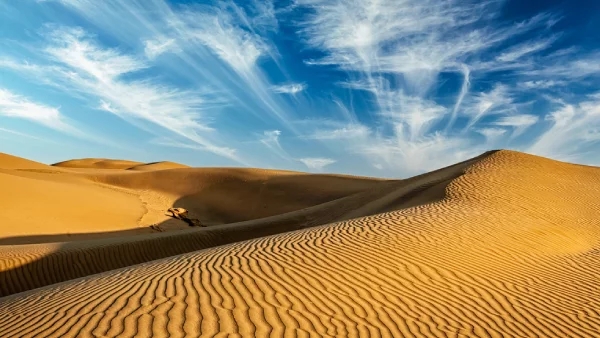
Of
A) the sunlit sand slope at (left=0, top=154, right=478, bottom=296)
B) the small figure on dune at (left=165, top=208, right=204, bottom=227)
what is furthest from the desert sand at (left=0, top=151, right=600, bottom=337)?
the small figure on dune at (left=165, top=208, right=204, bottom=227)

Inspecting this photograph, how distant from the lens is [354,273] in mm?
6902

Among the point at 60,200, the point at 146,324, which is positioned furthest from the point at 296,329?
the point at 60,200

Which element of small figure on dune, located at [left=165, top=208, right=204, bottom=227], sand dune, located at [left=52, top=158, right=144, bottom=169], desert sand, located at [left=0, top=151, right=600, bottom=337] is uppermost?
sand dune, located at [left=52, top=158, right=144, bottom=169]

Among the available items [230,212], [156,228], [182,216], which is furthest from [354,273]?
[230,212]

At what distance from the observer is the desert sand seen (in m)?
5.04

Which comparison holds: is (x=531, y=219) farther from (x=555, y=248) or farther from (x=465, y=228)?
(x=465, y=228)

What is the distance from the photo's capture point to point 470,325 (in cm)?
547

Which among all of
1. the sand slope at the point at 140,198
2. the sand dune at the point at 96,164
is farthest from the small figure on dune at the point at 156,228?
the sand dune at the point at 96,164

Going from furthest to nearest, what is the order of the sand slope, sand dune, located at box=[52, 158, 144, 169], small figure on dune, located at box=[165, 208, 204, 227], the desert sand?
sand dune, located at box=[52, 158, 144, 169] < small figure on dune, located at box=[165, 208, 204, 227] < the sand slope < the desert sand

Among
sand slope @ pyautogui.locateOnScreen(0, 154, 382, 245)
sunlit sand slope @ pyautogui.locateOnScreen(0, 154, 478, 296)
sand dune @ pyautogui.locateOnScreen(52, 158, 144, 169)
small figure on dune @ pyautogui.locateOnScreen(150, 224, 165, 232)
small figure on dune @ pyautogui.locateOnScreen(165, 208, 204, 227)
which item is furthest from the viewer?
sand dune @ pyautogui.locateOnScreen(52, 158, 144, 169)

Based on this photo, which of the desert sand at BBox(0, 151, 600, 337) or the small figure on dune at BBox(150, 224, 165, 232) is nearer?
the desert sand at BBox(0, 151, 600, 337)

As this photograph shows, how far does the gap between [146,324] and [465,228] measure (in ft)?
27.2

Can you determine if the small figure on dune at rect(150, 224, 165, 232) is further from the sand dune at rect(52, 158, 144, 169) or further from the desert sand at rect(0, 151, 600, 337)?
the sand dune at rect(52, 158, 144, 169)

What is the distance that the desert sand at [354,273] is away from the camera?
16.5 ft
